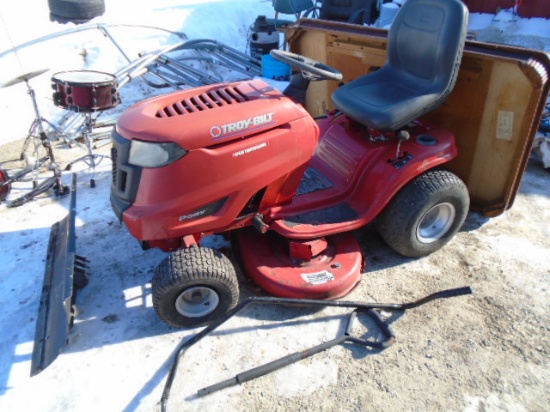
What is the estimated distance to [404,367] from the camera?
83.5 inches

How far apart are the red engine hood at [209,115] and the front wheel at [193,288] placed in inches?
21.0

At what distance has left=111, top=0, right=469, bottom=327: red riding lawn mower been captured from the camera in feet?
6.85

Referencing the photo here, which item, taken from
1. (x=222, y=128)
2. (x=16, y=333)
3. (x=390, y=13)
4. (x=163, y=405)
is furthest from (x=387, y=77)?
(x=390, y=13)

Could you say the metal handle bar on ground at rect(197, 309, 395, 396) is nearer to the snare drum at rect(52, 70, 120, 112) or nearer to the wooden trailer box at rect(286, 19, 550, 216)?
the wooden trailer box at rect(286, 19, 550, 216)

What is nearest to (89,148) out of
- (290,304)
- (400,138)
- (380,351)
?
(290,304)

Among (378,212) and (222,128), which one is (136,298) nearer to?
(222,128)

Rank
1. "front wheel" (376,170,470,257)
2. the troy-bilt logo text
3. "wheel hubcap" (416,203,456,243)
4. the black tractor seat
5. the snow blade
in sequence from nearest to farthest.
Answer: the snow blade → the troy-bilt logo text → the black tractor seat → "front wheel" (376,170,470,257) → "wheel hubcap" (416,203,456,243)

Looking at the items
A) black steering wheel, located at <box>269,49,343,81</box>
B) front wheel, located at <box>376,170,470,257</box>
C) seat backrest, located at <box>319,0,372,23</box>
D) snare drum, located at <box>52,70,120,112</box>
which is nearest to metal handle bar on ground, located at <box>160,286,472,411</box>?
front wheel, located at <box>376,170,470,257</box>

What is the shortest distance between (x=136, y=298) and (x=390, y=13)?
22.9ft

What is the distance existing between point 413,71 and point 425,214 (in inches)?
34.6

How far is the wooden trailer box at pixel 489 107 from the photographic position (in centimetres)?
256

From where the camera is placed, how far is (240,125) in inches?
83.9

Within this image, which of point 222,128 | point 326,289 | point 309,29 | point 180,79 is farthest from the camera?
point 180,79

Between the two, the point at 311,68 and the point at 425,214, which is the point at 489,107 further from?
the point at 311,68
